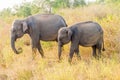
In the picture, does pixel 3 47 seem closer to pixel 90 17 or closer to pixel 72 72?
pixel 90 17

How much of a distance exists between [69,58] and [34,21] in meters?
1.53

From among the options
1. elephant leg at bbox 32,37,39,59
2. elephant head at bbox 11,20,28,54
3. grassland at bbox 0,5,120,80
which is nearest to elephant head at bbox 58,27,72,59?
grassland at bbox 0,5,120,80

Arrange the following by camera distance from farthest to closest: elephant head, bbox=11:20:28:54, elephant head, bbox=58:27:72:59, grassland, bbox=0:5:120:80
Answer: elephant head, bbox=11:20:28:54
elephant head, bbox=58:27:72:59
grassland, bbox=0:5:120:80

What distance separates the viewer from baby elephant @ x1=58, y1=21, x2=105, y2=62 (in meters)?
8.15

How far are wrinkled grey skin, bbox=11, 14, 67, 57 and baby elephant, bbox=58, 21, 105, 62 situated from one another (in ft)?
3.13

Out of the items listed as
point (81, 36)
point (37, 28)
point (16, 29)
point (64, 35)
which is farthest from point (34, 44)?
point (81, 36)

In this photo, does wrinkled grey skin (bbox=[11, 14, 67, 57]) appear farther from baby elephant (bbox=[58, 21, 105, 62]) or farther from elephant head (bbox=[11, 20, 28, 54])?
baby elephant (bbox=[58, 21, 105, 62])

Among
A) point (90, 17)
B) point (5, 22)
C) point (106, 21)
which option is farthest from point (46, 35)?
point (5, 22)

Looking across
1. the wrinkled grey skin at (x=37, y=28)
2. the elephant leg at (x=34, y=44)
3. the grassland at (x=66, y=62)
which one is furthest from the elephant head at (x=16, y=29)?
the grassland at (x=66, y=62)

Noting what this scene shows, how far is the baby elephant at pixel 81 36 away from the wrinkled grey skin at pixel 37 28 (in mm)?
956

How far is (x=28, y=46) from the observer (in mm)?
10609

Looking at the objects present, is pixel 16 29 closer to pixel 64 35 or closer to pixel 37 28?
pixel 37 28

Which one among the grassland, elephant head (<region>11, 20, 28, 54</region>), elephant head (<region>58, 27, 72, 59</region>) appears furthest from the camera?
elephant head (<region>11, 20, 28, 54</region>)

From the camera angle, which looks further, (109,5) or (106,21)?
(109,5)
